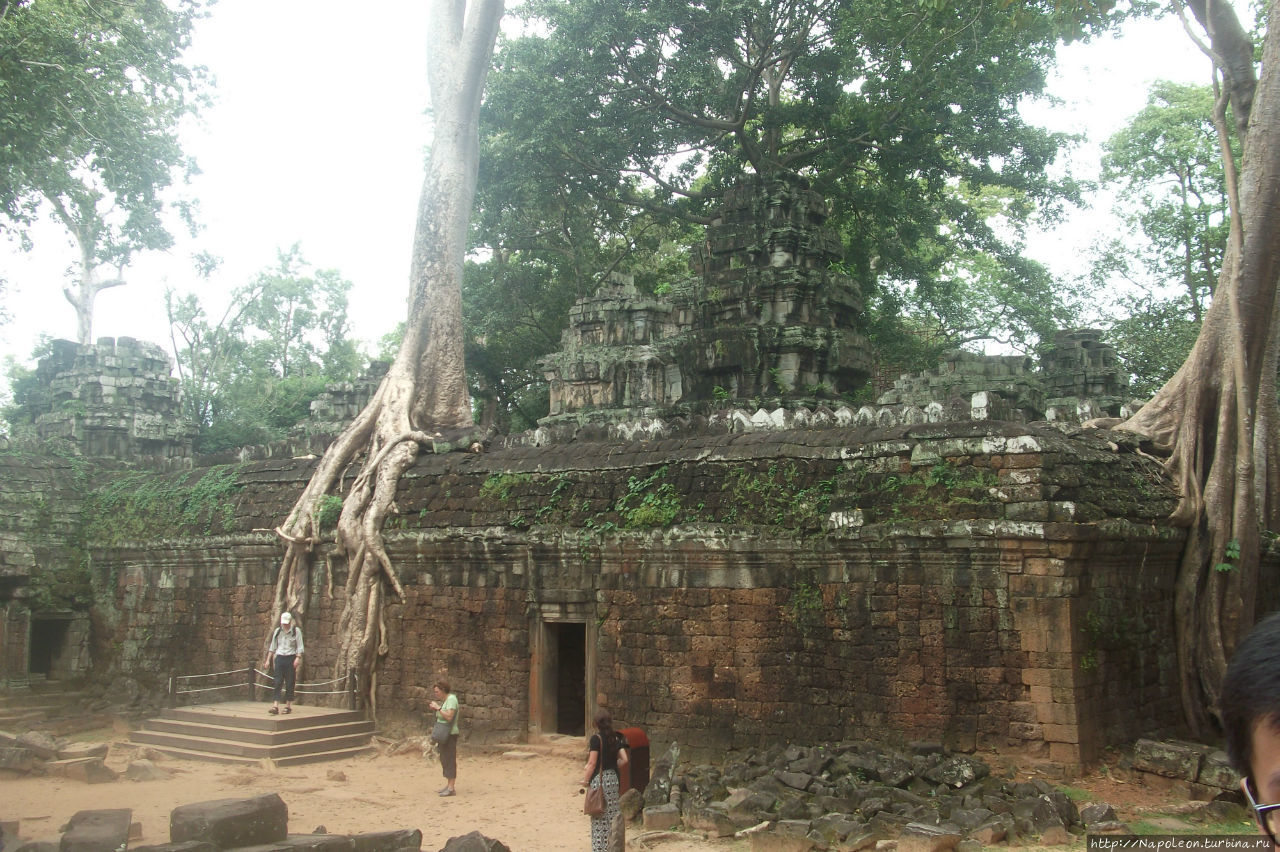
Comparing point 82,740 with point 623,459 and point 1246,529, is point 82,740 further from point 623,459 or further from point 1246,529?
point 1246,529

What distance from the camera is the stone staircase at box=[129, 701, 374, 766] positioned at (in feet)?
34.5

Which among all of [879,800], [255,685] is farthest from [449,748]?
[255,685]

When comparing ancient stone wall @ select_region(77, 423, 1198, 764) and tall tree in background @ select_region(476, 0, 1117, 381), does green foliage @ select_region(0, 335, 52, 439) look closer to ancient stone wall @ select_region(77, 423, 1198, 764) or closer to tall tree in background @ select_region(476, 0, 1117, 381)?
tall tree in background @ select_region(476, 0, 1117, 381)

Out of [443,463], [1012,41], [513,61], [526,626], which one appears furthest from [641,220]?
[526,626]

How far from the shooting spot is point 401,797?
9086 millimetres

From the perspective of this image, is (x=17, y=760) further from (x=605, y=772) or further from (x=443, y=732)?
(x=605, y=772)

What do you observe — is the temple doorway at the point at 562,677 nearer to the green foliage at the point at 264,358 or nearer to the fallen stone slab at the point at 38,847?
the fallen stone slab at the point at 38,847

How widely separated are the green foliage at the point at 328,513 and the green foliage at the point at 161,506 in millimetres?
1785

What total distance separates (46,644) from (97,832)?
10276 millimetres

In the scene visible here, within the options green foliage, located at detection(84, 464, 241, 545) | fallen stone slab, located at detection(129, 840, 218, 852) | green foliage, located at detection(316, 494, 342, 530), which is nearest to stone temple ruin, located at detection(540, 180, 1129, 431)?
green foliage, located at detection(316, 494, 342, 530)

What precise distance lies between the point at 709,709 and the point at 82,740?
309 inches

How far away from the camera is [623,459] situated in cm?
1030

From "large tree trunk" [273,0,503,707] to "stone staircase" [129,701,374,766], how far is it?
504 mm

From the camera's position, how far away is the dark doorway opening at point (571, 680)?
11.2 meters
